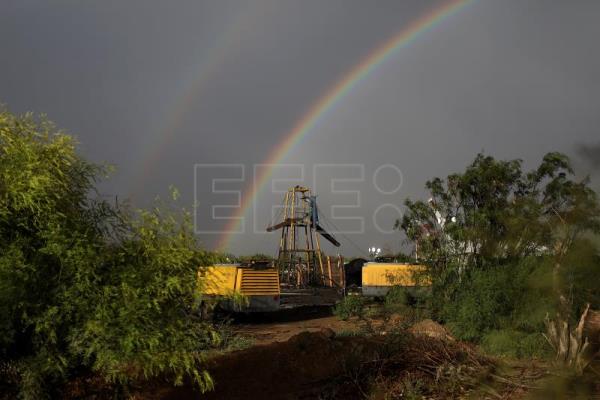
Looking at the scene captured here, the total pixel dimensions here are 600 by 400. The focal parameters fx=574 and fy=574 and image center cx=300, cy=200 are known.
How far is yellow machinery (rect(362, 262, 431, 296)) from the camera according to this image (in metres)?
19.8

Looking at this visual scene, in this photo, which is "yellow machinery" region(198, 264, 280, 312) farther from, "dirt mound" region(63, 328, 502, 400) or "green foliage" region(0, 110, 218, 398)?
"green foliage" region(0, 110, 218, 398)

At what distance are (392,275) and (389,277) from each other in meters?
0.26

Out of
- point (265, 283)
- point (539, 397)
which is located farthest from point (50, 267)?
point (265, 283)

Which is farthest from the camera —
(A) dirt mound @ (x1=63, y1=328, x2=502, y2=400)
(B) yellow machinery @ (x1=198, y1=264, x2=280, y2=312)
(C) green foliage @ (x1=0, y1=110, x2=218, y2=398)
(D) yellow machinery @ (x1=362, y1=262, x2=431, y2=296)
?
(B) yellow machinery @ (x1=198, y1=264, x2=280, y2=312)

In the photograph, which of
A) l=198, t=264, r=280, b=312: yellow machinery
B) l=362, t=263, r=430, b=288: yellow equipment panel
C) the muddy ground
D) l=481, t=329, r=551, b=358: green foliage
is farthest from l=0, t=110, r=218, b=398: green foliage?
l=362, t=263, r=430, b=288: yellow equipment panel

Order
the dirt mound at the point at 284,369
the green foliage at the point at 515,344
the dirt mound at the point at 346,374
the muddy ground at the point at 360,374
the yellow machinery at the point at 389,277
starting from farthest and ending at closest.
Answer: the yellow machinery at the point at 389,277 → the green foliage at the point at 515,344 → the dirt mound at the point at 284,369 → the dirt mound at the point at 346,374 → the muddy ground at the point at 360,374

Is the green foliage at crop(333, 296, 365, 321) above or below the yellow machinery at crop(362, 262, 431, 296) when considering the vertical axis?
below

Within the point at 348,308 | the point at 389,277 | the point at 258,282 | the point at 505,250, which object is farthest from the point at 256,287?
the point at 505,250

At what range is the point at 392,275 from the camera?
22.4 meters

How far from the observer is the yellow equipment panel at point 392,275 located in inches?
789

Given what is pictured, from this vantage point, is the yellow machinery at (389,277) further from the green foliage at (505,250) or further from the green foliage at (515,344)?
the green foliage at (515,344)

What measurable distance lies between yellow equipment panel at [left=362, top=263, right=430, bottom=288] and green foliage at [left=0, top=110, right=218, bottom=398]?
14479mm

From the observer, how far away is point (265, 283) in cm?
2028

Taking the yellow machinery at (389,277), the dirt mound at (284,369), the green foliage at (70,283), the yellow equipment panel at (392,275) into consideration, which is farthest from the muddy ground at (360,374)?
the yellow equipment panel at (392,275)
